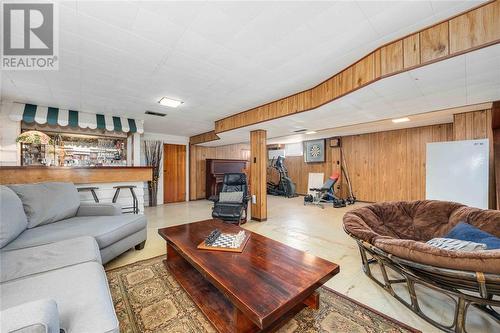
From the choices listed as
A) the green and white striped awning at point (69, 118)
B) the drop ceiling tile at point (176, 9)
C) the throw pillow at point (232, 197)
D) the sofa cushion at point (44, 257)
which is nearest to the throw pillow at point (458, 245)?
the drop ceiling tile at point (176, 9)

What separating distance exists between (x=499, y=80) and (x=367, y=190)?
4.72 m

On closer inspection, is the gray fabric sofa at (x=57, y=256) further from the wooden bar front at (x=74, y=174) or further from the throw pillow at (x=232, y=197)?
the throw pillow at (x=232, y=197)

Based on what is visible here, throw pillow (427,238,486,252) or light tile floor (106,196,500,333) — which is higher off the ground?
throw pillow (427,238,486,252)

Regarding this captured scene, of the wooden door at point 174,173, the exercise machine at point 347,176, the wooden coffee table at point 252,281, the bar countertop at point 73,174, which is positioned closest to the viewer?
the wooden coffee table at point 252,281

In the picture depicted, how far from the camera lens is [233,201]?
4.20m

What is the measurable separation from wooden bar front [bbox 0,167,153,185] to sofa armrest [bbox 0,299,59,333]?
358cm

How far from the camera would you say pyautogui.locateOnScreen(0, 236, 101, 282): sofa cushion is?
1.34m

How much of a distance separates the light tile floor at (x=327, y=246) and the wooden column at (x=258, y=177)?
281mm

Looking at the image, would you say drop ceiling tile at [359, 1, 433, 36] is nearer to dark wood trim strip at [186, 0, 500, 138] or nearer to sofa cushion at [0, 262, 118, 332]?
dark wood trim strip at [186, 0, 500, 138]

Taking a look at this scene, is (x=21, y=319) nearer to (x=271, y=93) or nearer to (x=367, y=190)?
(x=271, y=93)

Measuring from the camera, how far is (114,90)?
308cm

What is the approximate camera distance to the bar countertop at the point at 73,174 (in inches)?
120

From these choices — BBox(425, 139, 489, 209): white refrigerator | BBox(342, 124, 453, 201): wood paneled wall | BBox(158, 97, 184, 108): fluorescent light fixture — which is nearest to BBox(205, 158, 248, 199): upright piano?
BBox(158, 97, 184, 108): fluorescent light fixture

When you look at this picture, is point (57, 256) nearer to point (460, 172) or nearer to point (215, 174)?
point (460, 172)
